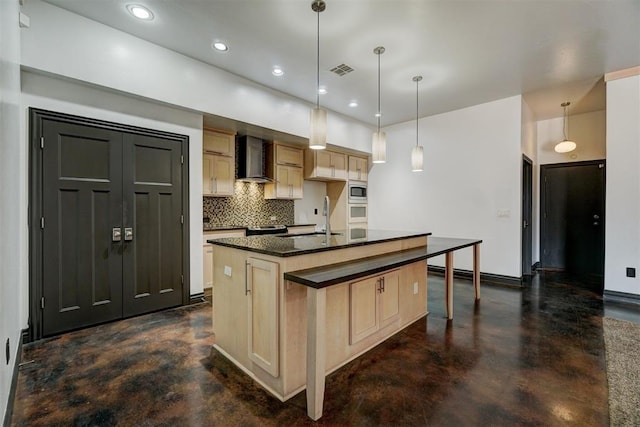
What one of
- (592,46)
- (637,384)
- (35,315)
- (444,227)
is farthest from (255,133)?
(637,384)

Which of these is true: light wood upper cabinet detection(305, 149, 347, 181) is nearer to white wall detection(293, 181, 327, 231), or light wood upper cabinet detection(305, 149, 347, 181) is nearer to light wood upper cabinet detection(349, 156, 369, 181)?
light wood upper cabinet detection(349, 156, 369, 181)

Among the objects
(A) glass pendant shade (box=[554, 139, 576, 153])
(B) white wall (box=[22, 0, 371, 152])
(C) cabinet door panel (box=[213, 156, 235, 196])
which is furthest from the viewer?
(A) glass pendant shade (box=[554, 139, 576, 153])

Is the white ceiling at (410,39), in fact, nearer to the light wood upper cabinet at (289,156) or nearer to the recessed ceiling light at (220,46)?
the recessed ceiling light at (220,46)

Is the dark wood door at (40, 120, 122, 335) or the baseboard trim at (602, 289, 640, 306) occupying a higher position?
the dark wood door at (40, 120, 122, 335)

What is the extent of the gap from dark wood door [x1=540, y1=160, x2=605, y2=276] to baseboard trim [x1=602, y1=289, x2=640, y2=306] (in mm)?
1576

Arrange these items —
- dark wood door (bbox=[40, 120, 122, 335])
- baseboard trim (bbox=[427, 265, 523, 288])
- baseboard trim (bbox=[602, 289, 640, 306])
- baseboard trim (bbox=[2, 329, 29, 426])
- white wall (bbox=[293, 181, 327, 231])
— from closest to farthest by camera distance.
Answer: baseboard trim (bbox=[2, 329, 29, 426])
dark wood door (bbox=[40, 120, 122, 335])
baseboard trim (bbox=[602, 289, 640, 306])
baseboard trim (bbox=[427, 265, 523, 288])
white wall (bbox=[293, 181, 327, 231])

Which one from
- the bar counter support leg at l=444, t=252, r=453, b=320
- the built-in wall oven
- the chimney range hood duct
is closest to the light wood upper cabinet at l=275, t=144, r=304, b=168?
the chimney range hood duct

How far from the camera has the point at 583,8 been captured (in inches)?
103

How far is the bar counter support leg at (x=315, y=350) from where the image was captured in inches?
66.6

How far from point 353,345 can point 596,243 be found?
18.6ft

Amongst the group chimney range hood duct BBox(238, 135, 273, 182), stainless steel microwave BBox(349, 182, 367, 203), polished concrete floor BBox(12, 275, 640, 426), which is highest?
chimney range hood duct BBox(238, 135, 273, 182)

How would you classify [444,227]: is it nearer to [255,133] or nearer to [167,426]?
[255,133]

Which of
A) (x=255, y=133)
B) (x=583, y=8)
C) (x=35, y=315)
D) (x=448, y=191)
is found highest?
(x=583, y=8)

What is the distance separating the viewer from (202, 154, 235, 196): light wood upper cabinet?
4.35m
